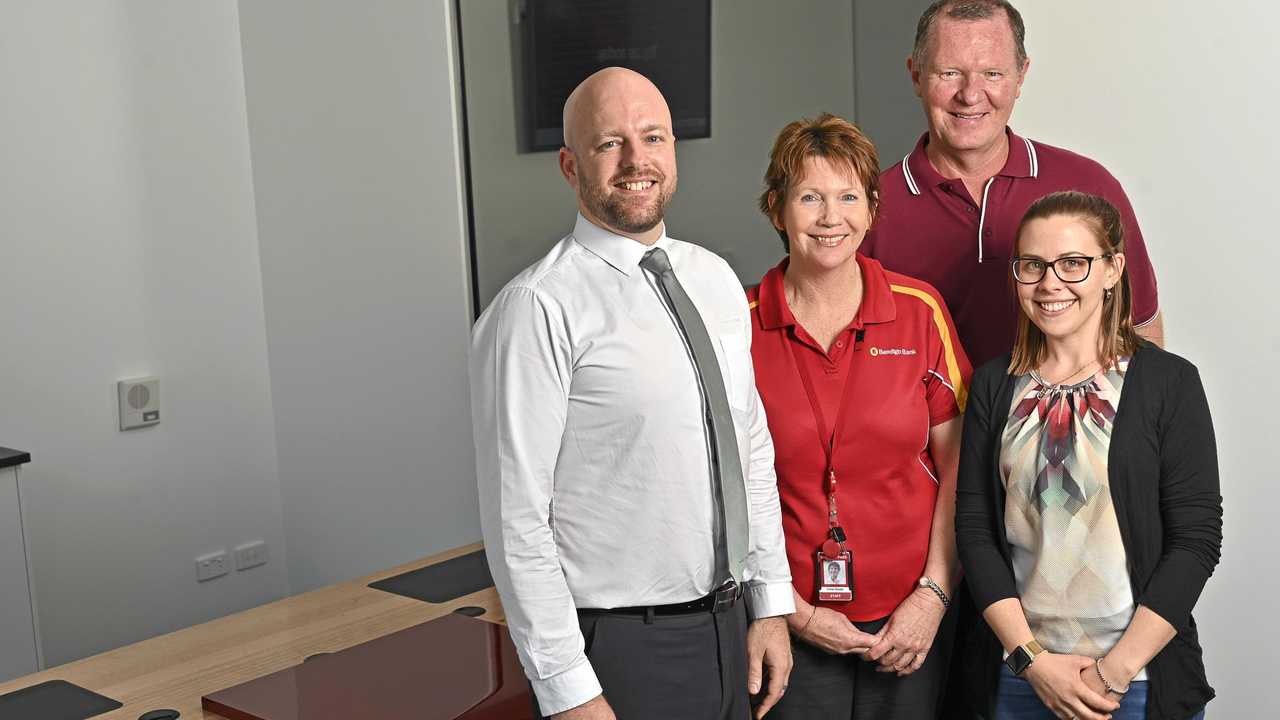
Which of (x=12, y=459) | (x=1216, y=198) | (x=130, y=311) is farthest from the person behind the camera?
(x=130, y=311)

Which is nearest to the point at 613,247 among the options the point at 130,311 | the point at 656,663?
the point at 656,663

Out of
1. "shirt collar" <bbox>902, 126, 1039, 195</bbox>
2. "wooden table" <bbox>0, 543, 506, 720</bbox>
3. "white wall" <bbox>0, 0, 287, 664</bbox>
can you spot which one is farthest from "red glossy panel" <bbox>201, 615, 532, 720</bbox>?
"white wall" <bbox>0, 0, 287, 664</bbox>

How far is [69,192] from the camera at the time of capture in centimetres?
353

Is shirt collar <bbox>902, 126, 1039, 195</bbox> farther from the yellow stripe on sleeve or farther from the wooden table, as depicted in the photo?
the wooden table

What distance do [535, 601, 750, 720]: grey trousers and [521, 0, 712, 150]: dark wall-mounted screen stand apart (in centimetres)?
178

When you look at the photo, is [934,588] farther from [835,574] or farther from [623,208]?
[623,208]

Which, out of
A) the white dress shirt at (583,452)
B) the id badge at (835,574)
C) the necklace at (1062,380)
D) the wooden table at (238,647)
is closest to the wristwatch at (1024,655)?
the id badge at (835,574)

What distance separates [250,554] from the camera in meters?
3.96

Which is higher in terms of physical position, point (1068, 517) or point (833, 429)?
point (833, 429)

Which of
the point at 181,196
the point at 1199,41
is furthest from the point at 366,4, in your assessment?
the point at 1199,41

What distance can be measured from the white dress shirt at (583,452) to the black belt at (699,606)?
0.5 inches

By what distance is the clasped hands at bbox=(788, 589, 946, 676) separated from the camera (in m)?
1.83

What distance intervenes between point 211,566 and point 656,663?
9.18ft

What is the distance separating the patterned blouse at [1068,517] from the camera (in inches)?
65.9
